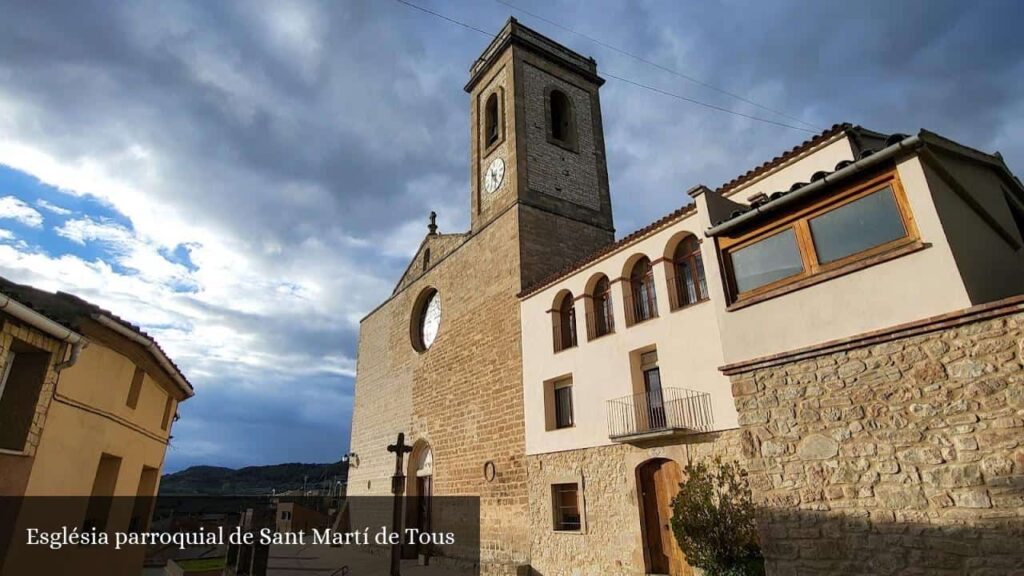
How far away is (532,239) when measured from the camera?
47.6 ft

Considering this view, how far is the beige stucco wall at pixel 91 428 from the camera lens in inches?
233

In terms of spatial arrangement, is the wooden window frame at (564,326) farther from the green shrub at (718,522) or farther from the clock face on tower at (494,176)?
the clock face on tower at (494,176)

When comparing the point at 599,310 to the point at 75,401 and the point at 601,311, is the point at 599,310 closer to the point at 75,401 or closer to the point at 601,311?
the point at 601,311

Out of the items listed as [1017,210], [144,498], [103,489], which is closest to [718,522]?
[1017,210]

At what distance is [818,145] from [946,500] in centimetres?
568

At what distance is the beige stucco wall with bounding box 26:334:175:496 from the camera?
5.92 metres

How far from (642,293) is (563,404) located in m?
3.17

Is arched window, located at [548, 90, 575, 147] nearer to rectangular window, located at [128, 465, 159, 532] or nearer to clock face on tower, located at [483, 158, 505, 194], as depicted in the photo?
clock face on tower, located at [483, 158, 505, 194]

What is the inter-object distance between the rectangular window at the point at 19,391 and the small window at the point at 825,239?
7.68 meters

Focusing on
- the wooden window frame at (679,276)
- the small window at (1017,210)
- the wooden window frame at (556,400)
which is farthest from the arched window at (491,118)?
the small window at (1017,210)

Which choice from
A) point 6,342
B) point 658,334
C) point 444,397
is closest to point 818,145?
point 658,334

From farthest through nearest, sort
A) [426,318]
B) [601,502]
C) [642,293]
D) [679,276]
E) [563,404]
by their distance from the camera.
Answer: [426,318]
[563,404]
[642,293]
[601,502]
[679,276]

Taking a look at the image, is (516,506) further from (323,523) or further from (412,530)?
(323,523)

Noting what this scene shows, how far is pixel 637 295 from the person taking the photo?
35.0 ft
